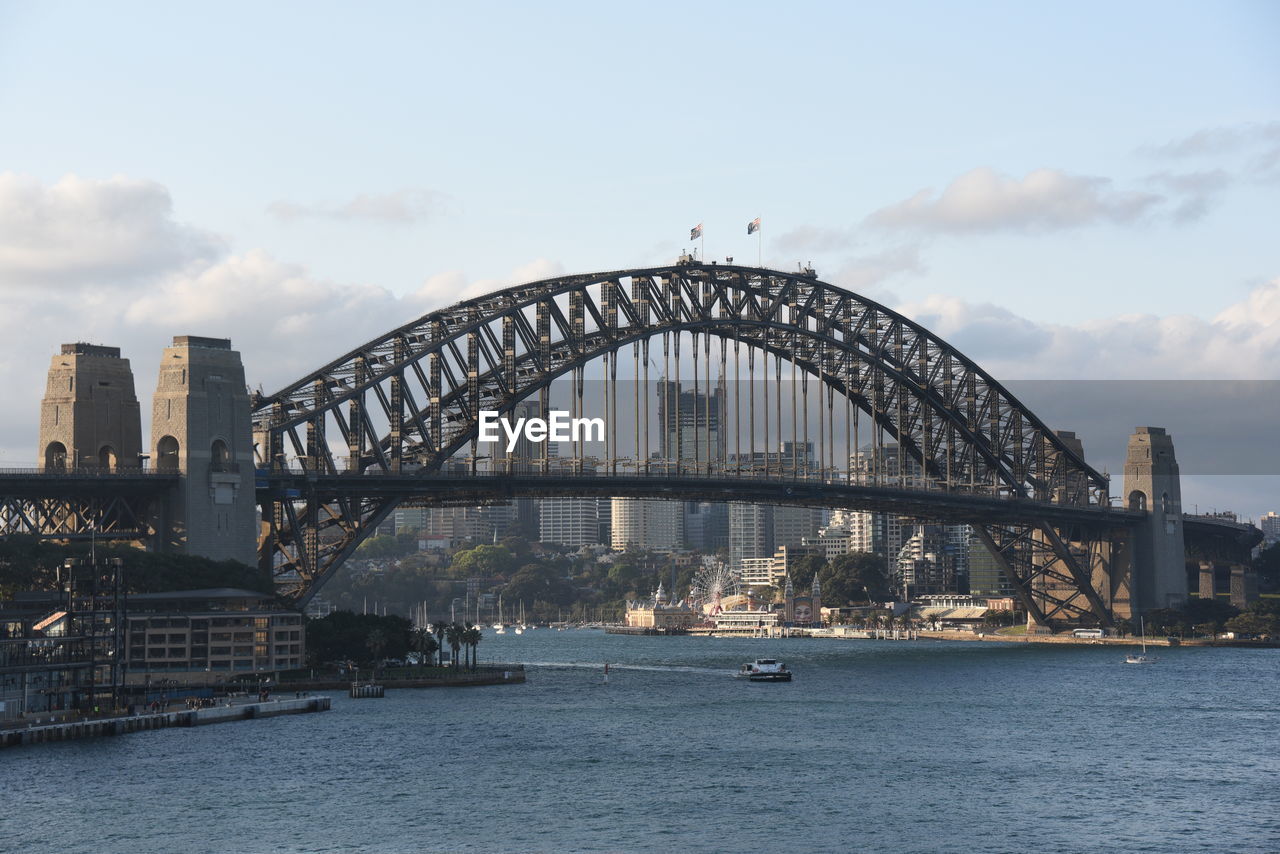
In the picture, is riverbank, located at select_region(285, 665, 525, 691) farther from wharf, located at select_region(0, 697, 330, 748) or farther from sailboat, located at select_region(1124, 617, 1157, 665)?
sailboat, located at select_region(1124, 617, 1157, 665)

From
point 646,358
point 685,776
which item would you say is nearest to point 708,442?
point 646,358

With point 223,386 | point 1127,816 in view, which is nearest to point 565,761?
point 1127,816

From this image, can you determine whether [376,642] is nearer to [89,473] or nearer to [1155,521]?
[89,473]

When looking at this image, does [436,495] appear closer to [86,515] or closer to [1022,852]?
[86,515]

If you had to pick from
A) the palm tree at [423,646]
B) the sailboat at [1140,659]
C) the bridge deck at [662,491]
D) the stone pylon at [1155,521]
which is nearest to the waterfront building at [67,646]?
the bridge deck at [662,491]

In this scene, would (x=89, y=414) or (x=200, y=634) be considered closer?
(x=200, y=634)

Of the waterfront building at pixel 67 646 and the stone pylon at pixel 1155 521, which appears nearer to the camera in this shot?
the waterfront building at pixel 67 646

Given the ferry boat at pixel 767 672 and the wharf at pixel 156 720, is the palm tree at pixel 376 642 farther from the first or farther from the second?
the ferry boat at pixel 767 672

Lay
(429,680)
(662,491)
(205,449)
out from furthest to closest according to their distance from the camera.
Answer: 1. (662,491)
2. (429,680)
3. (205,449)
